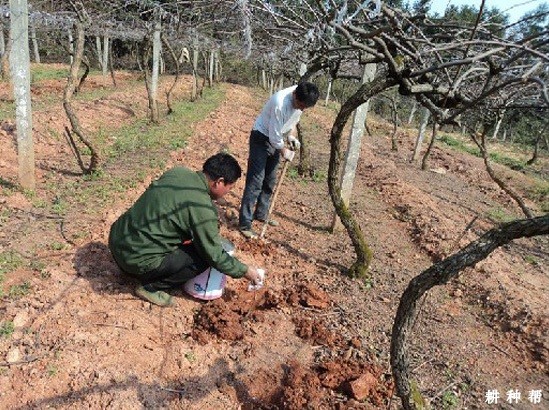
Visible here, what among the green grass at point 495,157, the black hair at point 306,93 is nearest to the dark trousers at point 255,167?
the black hair at point 306,93

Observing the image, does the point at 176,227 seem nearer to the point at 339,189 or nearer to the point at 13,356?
the point at 13,356

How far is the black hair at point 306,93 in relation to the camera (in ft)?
14.2

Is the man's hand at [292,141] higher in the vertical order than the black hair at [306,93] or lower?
lower

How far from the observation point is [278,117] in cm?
448

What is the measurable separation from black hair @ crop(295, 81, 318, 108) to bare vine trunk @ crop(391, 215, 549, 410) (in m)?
2.63

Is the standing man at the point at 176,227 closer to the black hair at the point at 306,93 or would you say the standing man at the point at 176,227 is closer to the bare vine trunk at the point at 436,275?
the bare vine trunk at the point at 436,275

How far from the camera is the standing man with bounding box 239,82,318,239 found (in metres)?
4.47

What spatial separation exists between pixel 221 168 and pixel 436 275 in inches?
65.0

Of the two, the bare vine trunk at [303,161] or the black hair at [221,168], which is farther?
the bare vine trunk at [303,161]

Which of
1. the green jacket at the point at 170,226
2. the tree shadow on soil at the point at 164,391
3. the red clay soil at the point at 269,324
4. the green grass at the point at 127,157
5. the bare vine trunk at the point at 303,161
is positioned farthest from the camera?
the bare vine trunk at the point at 303,161

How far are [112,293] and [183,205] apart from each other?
0.98 m

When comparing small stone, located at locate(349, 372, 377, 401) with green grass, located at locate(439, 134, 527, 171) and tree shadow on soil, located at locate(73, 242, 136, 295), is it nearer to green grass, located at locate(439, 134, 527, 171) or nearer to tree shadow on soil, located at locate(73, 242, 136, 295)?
tree shadow on soil, located at locate(73, 242, 136, 295)

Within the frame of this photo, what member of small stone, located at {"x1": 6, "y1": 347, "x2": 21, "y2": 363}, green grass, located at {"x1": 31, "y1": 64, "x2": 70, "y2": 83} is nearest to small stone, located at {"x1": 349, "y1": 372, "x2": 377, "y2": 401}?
small stone, located at {"x1": 6, "y1": 347, "x2": 21, "y2": 363}

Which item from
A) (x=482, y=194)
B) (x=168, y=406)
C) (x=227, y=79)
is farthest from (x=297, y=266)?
(x=227, y=79)
